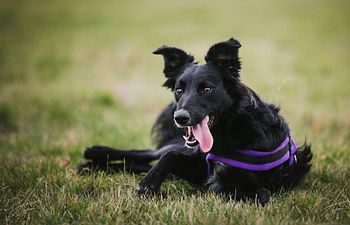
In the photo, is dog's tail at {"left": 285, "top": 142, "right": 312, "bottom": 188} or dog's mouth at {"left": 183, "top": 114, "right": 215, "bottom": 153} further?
dog's tail at {"left": 285, "top": 142, "right": 312, "bottom": 188}

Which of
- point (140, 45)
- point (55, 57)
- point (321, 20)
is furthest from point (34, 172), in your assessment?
point (321, 20)

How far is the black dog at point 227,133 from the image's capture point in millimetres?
4520

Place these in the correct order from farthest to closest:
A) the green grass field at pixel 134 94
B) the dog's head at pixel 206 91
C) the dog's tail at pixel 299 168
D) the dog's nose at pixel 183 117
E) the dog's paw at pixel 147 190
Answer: the dog's tail at pixel 299 168
the dog's paw at pixel 147 190
the dog's head at pixel 206 91
the dog's nose at pixel 183 117
the green grass field at pixel 134 94

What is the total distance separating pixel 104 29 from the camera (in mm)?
20031

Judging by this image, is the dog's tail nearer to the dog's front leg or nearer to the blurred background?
the blurred background

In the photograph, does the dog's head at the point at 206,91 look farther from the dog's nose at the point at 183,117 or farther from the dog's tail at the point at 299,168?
the dog's tail at the point at 299,168

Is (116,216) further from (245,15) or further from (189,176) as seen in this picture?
(245,15)

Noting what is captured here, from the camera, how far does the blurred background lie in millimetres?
8070

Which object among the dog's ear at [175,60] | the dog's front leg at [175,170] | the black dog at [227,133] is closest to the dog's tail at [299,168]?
the black dog at [227,133]

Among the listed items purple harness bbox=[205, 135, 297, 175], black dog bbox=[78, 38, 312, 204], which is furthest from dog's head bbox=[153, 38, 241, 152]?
purple harness bbox=[205, 135, 297, 175]

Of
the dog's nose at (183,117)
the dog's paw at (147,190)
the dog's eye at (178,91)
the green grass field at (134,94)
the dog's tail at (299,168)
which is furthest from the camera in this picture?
the dog's tail at (299,168)

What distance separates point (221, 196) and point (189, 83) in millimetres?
1137

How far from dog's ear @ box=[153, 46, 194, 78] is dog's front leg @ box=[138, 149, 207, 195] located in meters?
0.87

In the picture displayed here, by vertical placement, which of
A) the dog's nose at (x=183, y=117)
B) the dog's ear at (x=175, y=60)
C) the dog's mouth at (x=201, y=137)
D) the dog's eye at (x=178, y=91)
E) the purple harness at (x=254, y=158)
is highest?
the dog's ear at (x=175, y=60)
